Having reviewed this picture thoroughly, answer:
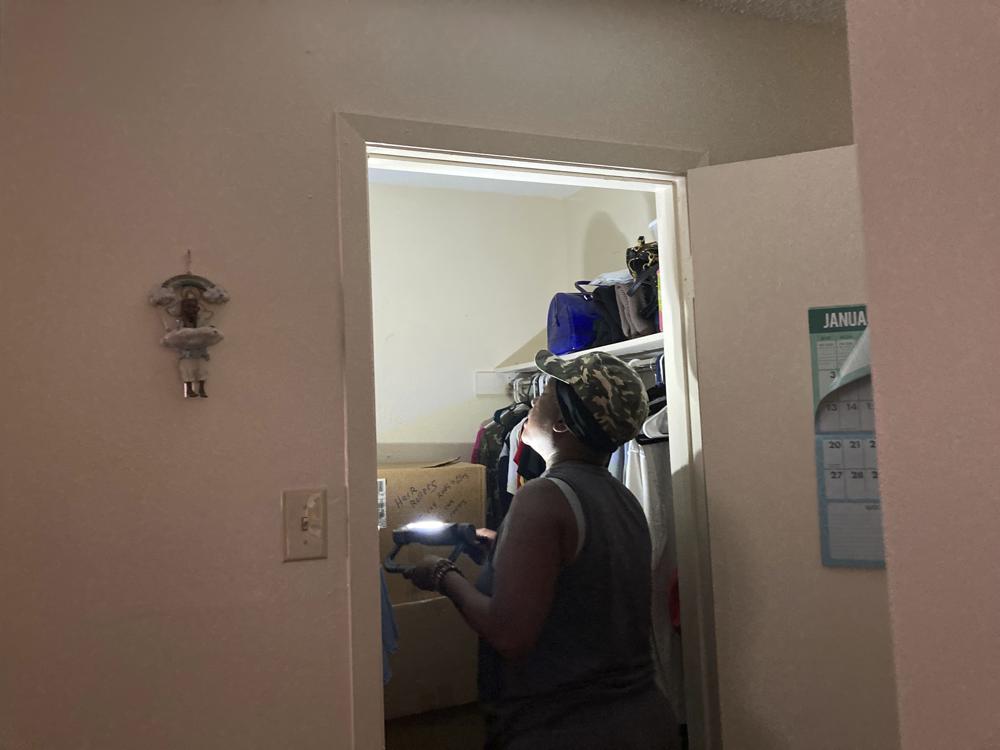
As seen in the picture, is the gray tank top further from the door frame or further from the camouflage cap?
the door frame

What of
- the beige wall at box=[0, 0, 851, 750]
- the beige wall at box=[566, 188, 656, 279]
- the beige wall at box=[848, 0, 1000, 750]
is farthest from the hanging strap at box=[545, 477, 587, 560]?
the beige wall at box=[566, 188, 656, 279]

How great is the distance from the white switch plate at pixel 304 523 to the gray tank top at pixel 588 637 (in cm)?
37

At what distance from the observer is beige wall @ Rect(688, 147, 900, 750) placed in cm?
177

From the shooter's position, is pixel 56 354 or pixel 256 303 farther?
pixel 256 303

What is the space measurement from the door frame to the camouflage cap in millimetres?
213

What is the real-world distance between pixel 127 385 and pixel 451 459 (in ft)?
8.03

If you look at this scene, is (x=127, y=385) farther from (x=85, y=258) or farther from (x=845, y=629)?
(x=845, y=629)

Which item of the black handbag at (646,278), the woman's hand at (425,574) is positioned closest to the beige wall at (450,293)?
the black handbag at (646,278)

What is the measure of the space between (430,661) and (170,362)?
Result: 6.94ft

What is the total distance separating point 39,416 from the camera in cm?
145

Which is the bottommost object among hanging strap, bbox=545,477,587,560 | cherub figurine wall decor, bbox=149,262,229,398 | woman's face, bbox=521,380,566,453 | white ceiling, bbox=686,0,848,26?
hanging strap, bbox=545,477,587,560

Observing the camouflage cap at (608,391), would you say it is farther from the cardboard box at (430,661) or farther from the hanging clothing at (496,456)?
the cardboard box at (430,661)

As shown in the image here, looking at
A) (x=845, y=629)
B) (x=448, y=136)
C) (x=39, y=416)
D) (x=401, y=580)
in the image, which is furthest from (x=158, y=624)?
(x=401, y=580)

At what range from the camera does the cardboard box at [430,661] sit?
3.19 m
